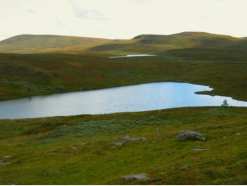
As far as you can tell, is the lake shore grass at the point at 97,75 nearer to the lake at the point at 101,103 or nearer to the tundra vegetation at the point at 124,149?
the tundra vegetation at the point at 124,149

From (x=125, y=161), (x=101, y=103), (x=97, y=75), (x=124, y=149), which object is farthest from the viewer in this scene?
(x=97, y=75)

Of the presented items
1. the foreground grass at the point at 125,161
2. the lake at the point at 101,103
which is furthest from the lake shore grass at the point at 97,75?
the foreground grass at the point at 125,161

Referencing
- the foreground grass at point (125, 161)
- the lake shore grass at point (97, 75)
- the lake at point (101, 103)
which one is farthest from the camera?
the lake shore grass at point (97, 75)

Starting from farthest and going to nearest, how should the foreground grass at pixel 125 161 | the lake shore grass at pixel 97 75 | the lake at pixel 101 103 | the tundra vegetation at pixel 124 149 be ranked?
the lake shore grass at pixel 97 75 → the lake at pixel 101 103 → the tundra vegetation at pixel 124 149 → the foreground grass at pixel 125 161

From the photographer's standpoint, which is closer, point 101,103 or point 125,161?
point 125,161

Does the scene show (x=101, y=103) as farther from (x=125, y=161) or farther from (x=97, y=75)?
(x=125, y=161)

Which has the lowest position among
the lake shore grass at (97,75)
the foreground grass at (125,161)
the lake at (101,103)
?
the lake at (101,103)

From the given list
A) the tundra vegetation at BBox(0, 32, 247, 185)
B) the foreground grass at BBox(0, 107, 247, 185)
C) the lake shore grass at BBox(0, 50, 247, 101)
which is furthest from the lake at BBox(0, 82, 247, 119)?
the foreground grass at BBox(0, 107, 247, 185)

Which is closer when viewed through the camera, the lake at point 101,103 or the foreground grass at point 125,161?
the foreground grass at point 125,161

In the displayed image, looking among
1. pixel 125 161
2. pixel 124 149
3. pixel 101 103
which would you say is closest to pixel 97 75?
pixel 101 103

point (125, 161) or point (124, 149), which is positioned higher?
point (125, 161)

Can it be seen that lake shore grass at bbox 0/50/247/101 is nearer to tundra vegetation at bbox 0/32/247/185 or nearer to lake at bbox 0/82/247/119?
tundra vegetation at bbox 0/32/247/185

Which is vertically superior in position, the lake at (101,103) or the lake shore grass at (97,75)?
the lake shore grass at (97,75)

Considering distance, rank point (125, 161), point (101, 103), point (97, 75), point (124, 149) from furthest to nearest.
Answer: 1. point (97, 75)
2. point (101, 103)
3. point (124, 149)
4. point (125, 161)
